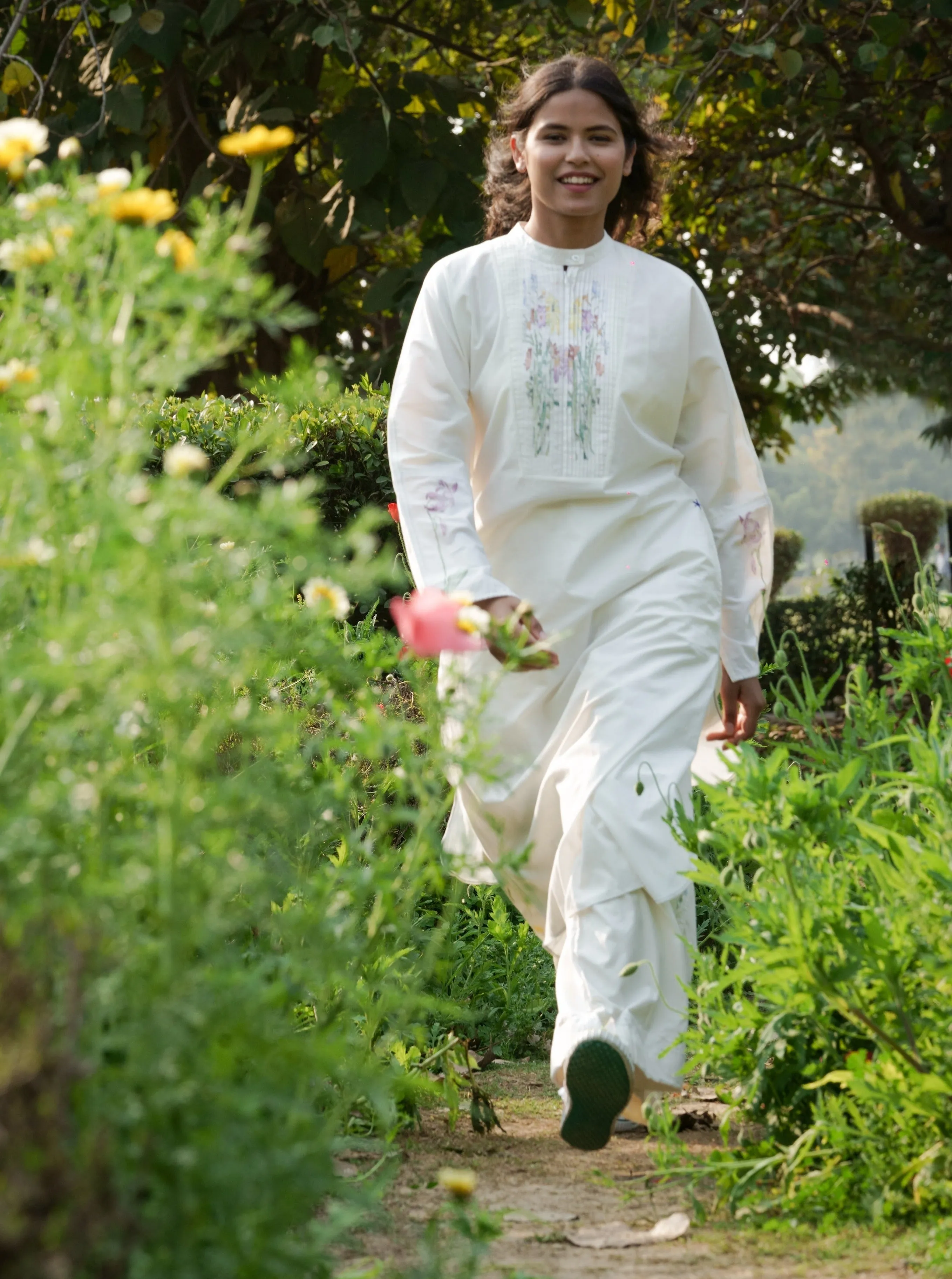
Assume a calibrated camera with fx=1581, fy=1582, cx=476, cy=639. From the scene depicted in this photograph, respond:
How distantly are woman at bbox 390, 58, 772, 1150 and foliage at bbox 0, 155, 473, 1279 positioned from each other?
2.93 feet

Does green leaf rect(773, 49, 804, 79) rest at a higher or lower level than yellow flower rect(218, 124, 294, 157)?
higher

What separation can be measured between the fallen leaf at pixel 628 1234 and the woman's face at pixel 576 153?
6.41 feet

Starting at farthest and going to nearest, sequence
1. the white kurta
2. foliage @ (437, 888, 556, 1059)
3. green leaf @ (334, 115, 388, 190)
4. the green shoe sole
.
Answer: green leaf @ (334, 115, 388, 190)
foliage @ (437, 888, 556, 1059)
the white kurta
the green shoe sole

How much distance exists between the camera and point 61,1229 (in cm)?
110

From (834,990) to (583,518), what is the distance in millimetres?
1385

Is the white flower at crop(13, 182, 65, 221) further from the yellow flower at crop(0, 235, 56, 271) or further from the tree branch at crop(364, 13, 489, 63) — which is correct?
the tree branch at crop(364, 13, 489, 63)

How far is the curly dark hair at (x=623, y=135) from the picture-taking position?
10.6ft

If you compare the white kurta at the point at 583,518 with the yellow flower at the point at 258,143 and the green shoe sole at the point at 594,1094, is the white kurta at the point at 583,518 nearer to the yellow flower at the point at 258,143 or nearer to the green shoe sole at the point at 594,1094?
the green shoe sole at the point at 594,1094

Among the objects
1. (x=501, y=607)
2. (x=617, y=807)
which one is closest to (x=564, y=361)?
(x=501, y=607)

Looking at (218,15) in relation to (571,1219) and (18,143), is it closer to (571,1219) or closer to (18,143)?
(18,143)

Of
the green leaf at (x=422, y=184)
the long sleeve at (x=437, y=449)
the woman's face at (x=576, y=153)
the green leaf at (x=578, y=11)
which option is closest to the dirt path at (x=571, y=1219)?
the long sleeve at (x=437, y=449)

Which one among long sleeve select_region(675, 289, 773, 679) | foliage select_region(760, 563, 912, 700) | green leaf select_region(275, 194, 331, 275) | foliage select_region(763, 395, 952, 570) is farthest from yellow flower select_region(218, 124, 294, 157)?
foliage select_region(763, 395, 952, 570)

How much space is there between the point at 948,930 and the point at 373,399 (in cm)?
360

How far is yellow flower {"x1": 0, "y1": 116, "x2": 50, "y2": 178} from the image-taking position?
5.04ft
